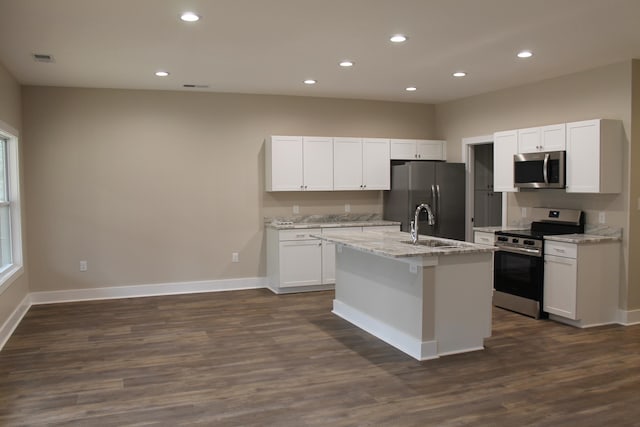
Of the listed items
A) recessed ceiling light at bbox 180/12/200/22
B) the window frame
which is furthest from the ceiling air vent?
recessed ceiling light at bbox 180/12/200/22

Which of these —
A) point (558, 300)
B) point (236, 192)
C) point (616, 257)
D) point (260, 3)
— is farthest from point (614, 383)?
point (236, 192)

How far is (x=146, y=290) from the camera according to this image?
6688mm

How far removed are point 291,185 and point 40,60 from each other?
10.4 feet

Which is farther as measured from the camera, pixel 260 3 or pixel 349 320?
pixel 349 320

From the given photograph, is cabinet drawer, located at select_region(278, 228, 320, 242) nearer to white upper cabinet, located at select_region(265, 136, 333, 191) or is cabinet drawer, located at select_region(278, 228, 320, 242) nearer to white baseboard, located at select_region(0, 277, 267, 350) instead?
white upper cabinet, located at select_region(265, 136, 333, 191)

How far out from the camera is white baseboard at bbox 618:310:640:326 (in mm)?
5211

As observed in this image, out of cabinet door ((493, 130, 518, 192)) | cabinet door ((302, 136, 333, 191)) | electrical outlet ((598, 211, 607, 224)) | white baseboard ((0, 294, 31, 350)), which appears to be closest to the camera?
white baseboard ((0, 294, 31, 350))

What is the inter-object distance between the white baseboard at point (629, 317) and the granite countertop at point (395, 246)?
1.91m

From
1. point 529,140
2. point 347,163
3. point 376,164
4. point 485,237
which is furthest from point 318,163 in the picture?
point 529,140

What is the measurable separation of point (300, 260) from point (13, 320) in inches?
125

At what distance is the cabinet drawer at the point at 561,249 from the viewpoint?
503cm

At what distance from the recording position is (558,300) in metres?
5.21

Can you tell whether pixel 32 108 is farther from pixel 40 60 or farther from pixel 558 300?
pixel 558 300

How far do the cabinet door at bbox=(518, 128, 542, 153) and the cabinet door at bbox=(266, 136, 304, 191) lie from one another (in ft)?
8.86
